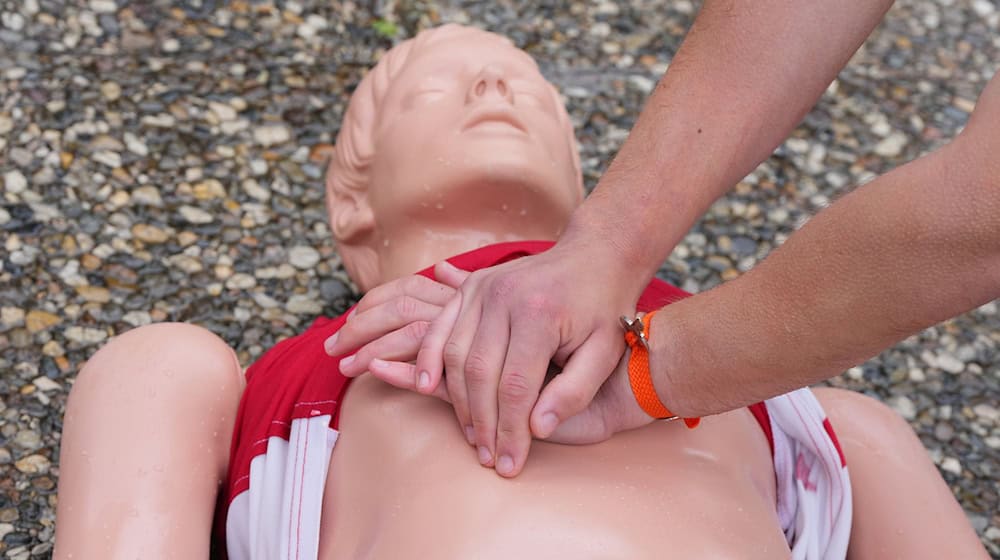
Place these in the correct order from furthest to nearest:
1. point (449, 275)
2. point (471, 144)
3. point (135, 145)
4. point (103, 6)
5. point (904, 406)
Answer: point (103, 6) < point (135, 145) < point (904, 406) < point (471, 144) < point (449, 275)

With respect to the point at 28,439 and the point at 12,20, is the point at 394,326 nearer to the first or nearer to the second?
the point at 28,439

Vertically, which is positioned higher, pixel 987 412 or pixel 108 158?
pixel 987 412

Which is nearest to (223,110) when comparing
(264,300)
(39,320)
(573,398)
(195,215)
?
(195,215)

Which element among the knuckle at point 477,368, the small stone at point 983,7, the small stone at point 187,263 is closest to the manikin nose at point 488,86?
the knuckle at point 477,368

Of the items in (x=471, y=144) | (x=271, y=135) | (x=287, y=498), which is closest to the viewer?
(x=287, y=498)

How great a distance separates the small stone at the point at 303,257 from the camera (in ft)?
7.63

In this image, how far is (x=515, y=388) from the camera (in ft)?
4.29

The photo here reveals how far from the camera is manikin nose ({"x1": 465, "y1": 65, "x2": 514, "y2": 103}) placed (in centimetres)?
181

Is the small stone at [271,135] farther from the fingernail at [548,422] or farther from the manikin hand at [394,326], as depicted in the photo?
the fingernail at [548,422]

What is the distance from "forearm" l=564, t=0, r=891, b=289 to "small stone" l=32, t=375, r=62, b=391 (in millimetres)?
1068

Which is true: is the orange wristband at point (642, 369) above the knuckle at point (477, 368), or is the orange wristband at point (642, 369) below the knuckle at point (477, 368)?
above

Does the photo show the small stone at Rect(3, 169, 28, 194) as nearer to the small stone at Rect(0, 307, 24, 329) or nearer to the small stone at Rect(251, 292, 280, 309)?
the small stone at Rect(0, 307, 24, 329)

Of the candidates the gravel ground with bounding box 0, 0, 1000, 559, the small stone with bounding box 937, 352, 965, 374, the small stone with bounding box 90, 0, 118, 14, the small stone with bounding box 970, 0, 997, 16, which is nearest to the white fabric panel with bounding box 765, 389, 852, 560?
the gravel ground with bounding box 0, 0, 1000, 559

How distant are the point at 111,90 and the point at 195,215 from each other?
0.43 meters
